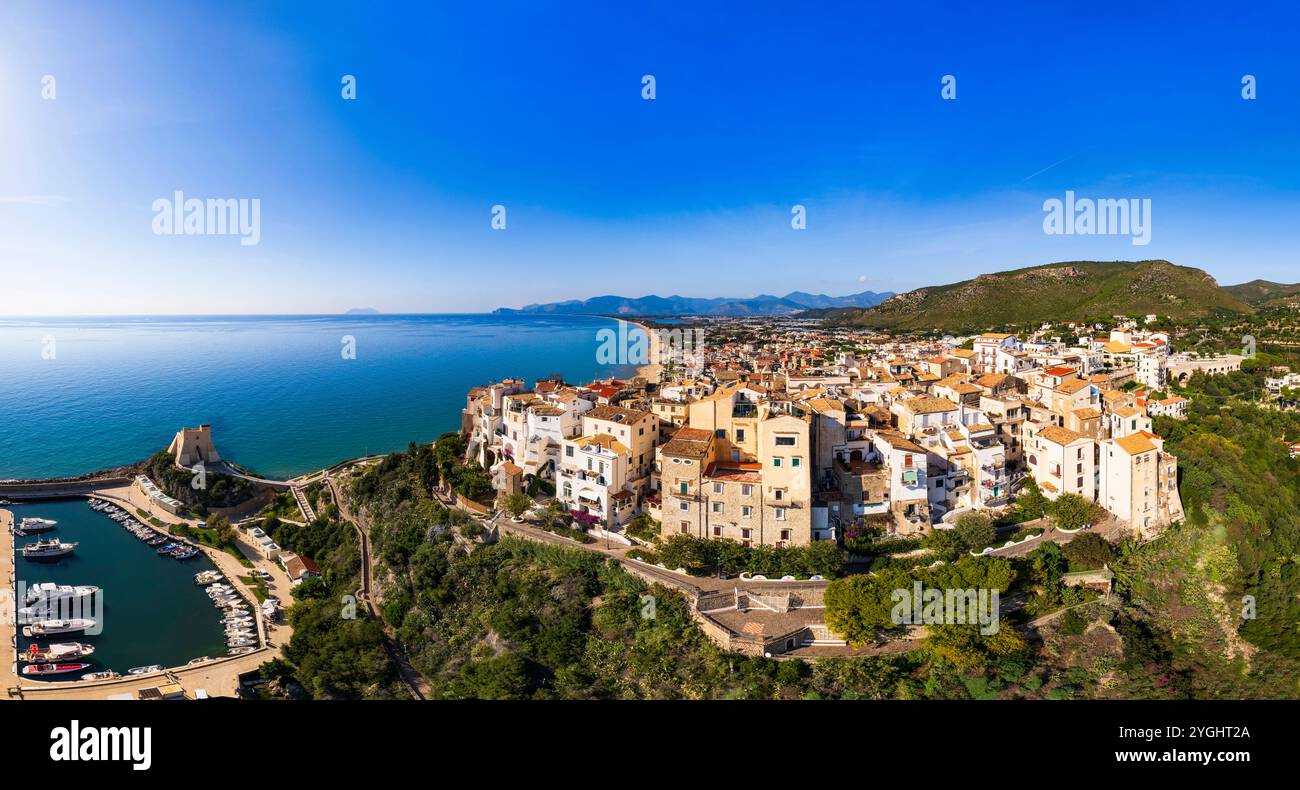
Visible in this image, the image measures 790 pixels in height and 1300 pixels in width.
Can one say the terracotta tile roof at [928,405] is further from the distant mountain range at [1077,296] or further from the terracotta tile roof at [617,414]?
the distant mountain range at [1077,296]

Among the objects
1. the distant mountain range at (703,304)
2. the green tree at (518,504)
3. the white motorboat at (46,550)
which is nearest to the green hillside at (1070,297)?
the green tree at (518,504)

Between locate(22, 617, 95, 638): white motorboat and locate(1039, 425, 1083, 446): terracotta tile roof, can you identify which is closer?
locate(1039, 425, 1083, 446): terracotta tile roof

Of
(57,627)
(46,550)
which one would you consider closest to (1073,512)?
(57,627)

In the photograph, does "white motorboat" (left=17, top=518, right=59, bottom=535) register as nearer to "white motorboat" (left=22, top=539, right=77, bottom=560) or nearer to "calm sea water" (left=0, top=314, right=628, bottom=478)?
"white motorboat" (left=22, top=539, right=77, bottom=560)

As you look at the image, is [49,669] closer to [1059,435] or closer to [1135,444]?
[1059,435]

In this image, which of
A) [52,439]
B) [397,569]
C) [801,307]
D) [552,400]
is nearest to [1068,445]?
[552,400]

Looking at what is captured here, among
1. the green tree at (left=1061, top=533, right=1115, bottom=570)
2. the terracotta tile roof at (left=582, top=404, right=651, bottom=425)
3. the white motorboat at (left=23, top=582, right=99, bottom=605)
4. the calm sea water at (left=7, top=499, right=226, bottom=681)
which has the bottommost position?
the calm sea water at (left=7, top=499, right=226, bottom=681)

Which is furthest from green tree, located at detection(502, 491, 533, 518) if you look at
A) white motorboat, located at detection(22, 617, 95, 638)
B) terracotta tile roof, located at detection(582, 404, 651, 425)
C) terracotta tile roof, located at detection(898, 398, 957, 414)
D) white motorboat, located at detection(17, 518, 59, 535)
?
white motorboat, located at detection(17, 518, 59, 535)
